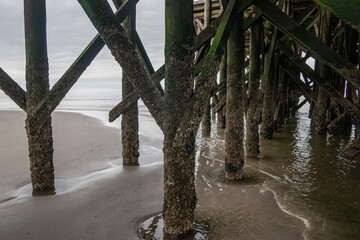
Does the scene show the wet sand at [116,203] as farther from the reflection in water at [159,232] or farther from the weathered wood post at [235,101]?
the weathered wood post at [235,101]

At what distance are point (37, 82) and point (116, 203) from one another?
4.95ft

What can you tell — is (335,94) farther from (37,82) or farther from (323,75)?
(37,82)

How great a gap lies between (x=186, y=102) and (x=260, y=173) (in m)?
2.33

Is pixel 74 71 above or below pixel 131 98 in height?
above

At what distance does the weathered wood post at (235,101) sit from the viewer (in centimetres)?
325

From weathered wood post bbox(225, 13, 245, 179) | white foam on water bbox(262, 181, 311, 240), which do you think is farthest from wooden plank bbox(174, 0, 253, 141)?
white foam on water bbox(262, 181, 311, 240)

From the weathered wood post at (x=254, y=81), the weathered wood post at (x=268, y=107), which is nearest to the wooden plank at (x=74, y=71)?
the weathered wood post at (x=254, y=81)

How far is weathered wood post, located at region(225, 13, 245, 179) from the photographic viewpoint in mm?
3252

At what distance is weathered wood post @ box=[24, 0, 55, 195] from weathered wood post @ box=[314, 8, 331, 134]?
5.18 meters

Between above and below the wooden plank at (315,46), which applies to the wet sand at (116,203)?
below

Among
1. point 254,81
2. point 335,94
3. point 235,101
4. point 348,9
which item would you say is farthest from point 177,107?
point 335,94

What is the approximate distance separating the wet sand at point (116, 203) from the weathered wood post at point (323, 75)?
3.53 meters

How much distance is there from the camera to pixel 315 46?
233 cm

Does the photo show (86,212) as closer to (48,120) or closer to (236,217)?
(48,120)
